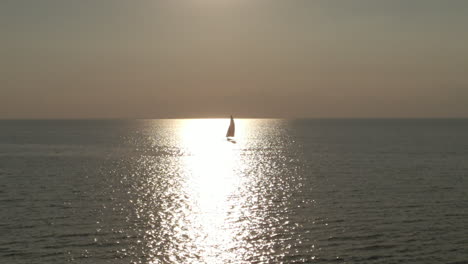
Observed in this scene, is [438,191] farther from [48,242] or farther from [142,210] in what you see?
[48,242]

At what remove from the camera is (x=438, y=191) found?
221 feet

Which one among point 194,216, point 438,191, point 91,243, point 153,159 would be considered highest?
point 153,159

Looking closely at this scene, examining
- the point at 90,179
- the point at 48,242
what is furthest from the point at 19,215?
the point at 90,179

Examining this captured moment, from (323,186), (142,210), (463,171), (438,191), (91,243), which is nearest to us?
(91,243)

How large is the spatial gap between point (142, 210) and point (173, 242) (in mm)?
14563

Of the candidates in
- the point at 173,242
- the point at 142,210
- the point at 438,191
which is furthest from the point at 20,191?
the point at 438,191

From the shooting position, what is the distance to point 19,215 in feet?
170

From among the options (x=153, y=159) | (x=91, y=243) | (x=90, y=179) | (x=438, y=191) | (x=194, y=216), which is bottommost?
(x=91, y=243)

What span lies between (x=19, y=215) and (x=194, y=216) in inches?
742

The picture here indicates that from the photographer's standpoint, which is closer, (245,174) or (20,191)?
(20,191)

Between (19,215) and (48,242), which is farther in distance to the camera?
(19,215)

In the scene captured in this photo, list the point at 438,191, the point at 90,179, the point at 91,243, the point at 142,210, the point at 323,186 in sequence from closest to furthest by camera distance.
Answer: the point at 91,243 → the point at 142,210 → the point at 438,191 → the point at 323,186 → the point at 90,179

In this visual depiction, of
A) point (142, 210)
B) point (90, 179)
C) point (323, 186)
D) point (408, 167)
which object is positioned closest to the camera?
point (142, 210)

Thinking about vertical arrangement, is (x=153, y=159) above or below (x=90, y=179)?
above
